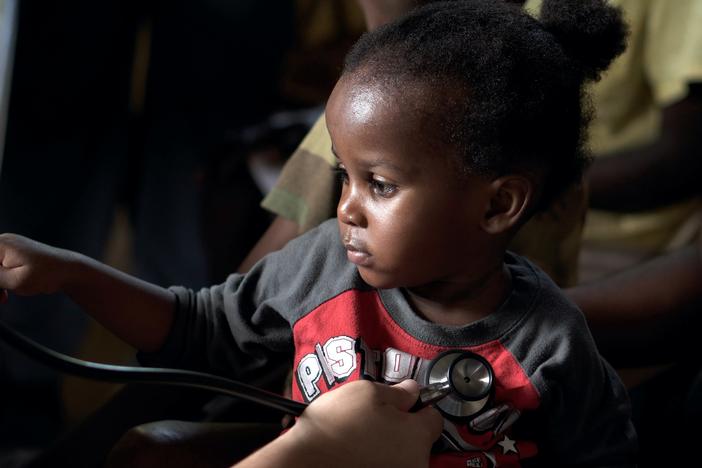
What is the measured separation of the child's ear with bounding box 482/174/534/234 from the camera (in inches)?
28.8

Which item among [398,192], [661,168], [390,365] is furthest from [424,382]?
[661,168]

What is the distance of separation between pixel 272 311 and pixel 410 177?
0.19 meters

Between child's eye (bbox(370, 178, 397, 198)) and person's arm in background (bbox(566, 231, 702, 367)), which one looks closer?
child's eye (bbox(370, 178, 397, 198))

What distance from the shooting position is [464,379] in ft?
2.35

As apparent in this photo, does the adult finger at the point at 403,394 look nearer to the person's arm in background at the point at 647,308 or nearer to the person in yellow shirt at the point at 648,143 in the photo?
Answer: the person's arm in background at the point at 647,308

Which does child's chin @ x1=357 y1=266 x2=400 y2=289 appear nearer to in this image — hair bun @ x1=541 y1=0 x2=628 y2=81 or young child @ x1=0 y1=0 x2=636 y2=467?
young child @ x1=0 y1=0 x2=636 y2=467

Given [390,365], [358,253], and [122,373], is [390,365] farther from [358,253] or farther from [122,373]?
[122,373]

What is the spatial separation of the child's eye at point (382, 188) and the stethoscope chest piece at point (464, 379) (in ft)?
0.42

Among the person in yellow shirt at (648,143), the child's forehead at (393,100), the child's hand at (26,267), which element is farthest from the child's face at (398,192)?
the person in yellow shirt at (648,143)

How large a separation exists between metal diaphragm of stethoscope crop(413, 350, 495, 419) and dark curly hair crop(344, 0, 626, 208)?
0.46ft

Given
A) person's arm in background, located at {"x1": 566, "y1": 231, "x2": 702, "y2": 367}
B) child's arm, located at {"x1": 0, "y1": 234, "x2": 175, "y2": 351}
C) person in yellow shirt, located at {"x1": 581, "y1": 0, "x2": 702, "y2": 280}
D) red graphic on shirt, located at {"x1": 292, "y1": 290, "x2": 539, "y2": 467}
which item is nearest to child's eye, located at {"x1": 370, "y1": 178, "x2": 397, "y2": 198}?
red graphic on shirt, located at {"x1": 292, "y1": 290, "x2": 539, "y2": 467}

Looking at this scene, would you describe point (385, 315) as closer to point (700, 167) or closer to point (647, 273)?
point (647, 273)

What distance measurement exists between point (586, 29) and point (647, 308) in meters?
0.40

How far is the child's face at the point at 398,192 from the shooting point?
0.70 metres
